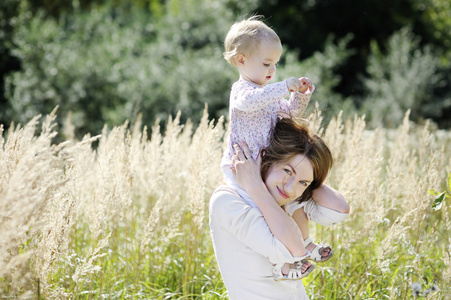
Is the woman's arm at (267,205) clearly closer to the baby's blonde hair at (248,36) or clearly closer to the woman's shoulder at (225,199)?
the woman's shoulder at (225,199)

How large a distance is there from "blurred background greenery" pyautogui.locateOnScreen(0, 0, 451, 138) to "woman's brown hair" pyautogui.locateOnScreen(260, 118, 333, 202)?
13.5 feet

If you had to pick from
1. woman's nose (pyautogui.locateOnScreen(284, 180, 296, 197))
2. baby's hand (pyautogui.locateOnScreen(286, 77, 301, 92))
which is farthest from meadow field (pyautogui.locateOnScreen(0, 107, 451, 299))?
baby's hand (pyautogui.locateOnScreen(286, 77, 301, 92))

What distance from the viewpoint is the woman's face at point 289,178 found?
260 cm

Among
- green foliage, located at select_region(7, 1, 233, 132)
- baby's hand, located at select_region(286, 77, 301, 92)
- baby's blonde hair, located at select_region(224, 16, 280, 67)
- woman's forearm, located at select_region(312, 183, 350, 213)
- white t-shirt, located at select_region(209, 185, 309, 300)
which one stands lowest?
white t-shirt, located at select_region(209, 185, 309, 300)

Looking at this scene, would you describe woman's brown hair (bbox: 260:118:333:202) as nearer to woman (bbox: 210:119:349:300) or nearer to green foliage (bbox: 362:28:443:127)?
woman (bbox: 210:119:349:300)

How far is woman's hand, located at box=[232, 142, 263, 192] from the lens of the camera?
2557 millimetres

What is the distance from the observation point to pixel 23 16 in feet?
33.6

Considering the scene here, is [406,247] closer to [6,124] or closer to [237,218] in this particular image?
[237,218]

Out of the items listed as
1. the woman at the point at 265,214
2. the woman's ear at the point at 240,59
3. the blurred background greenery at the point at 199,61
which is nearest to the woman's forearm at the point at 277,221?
the woman at the point at 265,214

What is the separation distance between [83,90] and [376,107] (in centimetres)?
579

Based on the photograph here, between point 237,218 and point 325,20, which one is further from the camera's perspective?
point 325,20

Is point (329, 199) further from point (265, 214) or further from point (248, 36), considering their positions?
point (248, 36)

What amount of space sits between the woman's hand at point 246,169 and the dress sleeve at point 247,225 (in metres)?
0.09

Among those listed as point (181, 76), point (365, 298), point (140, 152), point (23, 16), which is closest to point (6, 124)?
point (23, 16)
